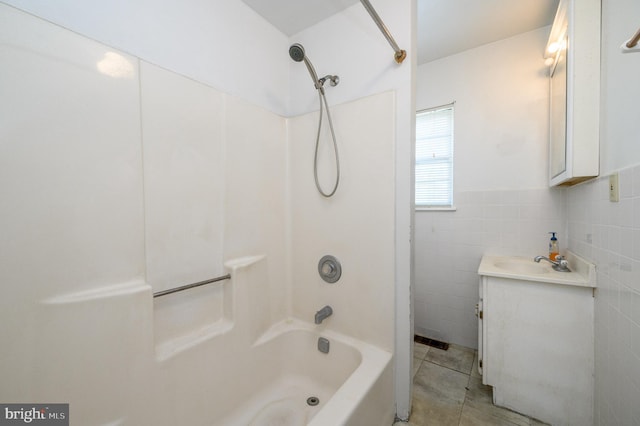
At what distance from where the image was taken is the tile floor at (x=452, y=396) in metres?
1.39

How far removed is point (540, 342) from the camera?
55.5 inches

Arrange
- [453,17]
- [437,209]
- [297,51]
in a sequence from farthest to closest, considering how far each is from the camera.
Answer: [437,209] < [453,17] < [297,51]

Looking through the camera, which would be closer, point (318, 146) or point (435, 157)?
point (318, 146)

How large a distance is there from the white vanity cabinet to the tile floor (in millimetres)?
93

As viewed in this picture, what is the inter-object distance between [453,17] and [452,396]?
2.65 m

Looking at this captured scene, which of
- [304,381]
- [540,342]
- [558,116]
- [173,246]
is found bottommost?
[304,381]

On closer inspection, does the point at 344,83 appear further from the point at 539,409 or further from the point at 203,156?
the point at 539,409

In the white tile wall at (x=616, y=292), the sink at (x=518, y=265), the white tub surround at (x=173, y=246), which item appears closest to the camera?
the white tub surround at (x=173, y=246)

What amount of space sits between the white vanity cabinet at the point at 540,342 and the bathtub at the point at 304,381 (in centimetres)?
77

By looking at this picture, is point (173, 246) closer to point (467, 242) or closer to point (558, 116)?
point (467, 242)

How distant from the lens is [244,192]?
1418 millimetres

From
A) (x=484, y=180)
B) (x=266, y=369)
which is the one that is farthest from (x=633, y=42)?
(x=266, y=369)

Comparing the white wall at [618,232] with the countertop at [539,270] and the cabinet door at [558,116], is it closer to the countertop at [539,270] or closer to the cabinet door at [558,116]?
the countertop at [539,270]

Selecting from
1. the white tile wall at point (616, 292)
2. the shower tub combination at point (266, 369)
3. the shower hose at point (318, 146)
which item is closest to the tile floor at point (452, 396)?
the shower tub combination at point (266, 369)
